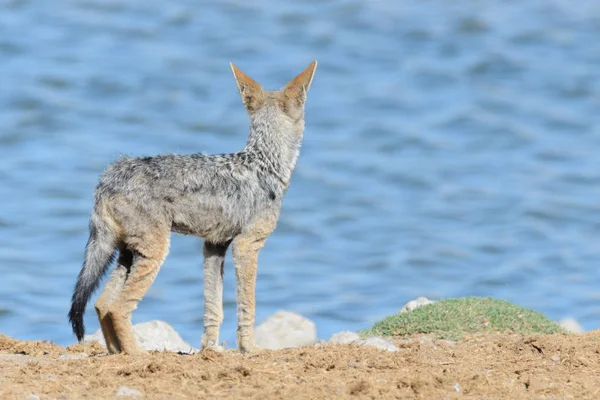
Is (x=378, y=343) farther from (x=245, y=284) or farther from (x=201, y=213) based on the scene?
(x=201, y=213)

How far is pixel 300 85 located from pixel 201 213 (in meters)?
1.69

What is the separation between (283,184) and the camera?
10367 millimetres

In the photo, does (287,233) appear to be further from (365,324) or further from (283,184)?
(283,184)

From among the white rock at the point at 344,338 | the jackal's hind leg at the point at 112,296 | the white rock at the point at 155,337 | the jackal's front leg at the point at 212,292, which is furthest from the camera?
the white rock at the point at 155,337

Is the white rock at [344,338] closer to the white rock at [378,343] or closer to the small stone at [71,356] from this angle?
the white rock at [378,343]

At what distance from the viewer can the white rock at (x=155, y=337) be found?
11.5m

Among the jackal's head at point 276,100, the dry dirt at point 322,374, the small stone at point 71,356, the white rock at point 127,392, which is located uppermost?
the jackal's head at point 276,100

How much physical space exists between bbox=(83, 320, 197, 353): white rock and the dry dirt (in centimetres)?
185

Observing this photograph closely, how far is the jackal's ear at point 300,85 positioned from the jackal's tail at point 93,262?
227cm

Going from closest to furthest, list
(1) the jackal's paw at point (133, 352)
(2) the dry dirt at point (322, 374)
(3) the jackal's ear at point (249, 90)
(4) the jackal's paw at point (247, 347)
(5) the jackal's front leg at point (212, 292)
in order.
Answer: (2) the dry dirt at point (322, 374), (1) the jackal's paw at point (133, 352), (4) the jackal's paw at point (247, 347), (5) the jackal's front leg at point (212, 292), (3) the jackal's ear at point (249, 90)

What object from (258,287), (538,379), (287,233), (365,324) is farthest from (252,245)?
(287,233)

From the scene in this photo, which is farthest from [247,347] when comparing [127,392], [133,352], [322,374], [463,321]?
[463,321]

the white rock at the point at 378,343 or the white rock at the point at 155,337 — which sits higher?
the white rock at the point at 155,337

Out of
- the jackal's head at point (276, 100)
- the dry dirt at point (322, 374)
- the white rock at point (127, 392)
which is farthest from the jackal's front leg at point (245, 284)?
the white rock at point (127, 392)
